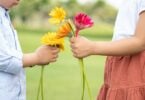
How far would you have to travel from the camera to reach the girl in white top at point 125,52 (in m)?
2.22

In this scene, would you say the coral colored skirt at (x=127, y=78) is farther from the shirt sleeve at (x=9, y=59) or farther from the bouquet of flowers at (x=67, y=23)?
the shirt sleeve at (x=9, y=59)

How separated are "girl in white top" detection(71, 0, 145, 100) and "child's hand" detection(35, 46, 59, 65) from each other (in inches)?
4.9

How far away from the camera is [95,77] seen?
7.58 m

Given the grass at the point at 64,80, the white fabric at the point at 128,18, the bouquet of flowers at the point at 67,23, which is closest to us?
the bouquet of flowers at the point at 67,23

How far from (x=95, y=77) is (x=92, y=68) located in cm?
127

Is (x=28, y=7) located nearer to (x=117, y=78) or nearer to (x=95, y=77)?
(x=95, y=77)

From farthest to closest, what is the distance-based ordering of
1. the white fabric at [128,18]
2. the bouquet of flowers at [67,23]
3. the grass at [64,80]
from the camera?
the grass at [64,80]
the white fabric at [128,18]
the bouquet of flowers at [67,23]

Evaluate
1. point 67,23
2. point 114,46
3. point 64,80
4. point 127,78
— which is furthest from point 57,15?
point 64,80

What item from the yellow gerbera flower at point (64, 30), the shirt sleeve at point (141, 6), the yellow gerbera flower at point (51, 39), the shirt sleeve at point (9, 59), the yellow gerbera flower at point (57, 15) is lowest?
the shirt sleeve at point (9, 59)

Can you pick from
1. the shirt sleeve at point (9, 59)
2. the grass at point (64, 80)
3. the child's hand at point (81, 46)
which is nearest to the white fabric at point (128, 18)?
the child's hand at point (81, 46)

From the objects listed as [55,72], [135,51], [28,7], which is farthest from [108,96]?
[28,7]

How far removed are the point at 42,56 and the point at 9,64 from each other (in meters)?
0.14

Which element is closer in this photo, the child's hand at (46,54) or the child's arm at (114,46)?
the child's arm at (114,46)

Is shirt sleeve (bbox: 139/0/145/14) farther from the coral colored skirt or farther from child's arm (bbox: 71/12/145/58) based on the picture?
the coral colored skirt
